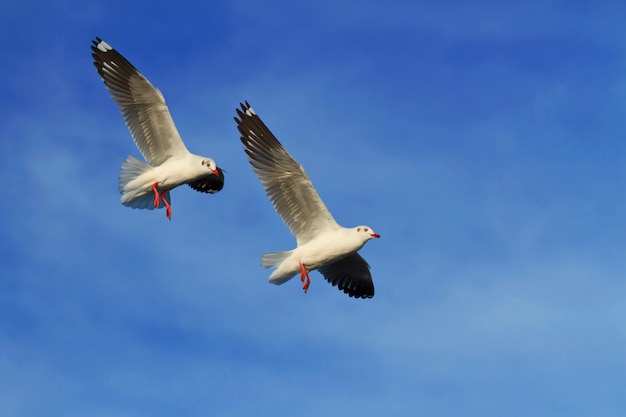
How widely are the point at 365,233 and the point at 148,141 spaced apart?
5.32 m

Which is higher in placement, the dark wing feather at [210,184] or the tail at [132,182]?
the dark wing feather at [210,184]

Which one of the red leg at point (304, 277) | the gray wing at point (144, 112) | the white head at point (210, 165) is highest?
the gray wing at point (144, 112)

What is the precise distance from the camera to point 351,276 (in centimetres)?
2597

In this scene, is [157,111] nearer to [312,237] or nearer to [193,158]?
[193,158]

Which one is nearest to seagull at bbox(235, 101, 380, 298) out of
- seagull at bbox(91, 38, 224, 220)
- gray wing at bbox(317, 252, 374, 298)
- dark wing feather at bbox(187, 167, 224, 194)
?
seagull at bbox(91, 38, 224, 220)

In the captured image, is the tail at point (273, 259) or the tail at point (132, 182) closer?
the tail at point (273, 259)

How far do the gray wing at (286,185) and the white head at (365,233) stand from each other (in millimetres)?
510

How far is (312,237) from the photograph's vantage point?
2281 centimetres

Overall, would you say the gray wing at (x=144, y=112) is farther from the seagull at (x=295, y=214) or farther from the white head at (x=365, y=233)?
the white head at (x=365, y=233)

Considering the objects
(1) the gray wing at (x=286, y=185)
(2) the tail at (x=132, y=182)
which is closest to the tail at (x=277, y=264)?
(1) the gray wing at (x=286, y=185)

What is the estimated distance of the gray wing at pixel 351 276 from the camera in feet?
84.3

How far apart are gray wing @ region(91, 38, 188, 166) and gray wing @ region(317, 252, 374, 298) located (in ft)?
14.4

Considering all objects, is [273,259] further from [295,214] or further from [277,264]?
[295,214]

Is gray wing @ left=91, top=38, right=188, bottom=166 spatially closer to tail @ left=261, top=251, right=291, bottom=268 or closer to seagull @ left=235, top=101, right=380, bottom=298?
seagull @ left=235, top=101, right=380, bottom=298
